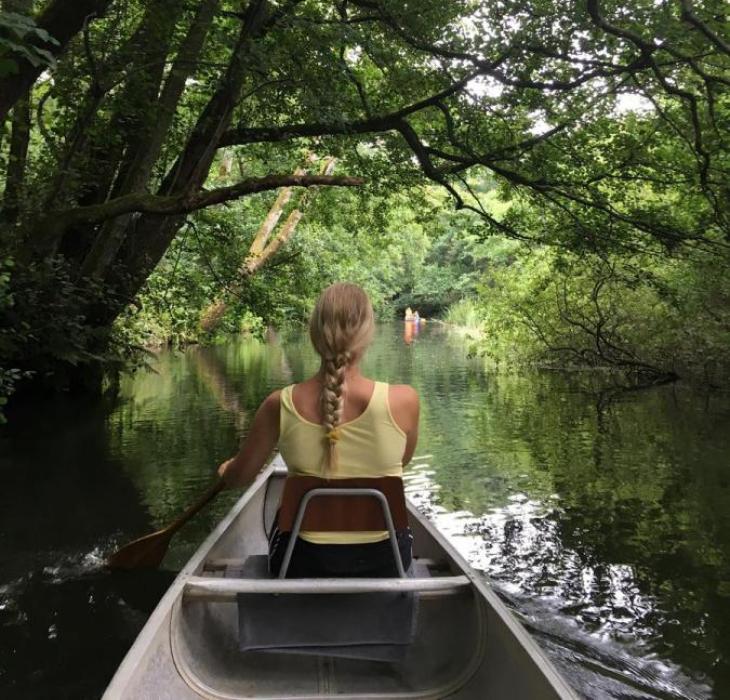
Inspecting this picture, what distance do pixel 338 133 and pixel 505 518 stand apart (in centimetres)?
458

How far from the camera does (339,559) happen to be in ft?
8.21

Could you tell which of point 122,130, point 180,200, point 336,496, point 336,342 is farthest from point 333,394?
point 122,130

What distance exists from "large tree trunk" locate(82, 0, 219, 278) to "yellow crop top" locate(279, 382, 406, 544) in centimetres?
630

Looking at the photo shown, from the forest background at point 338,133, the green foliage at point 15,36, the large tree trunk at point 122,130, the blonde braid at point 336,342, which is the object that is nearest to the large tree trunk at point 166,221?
the forest background at point 338,133

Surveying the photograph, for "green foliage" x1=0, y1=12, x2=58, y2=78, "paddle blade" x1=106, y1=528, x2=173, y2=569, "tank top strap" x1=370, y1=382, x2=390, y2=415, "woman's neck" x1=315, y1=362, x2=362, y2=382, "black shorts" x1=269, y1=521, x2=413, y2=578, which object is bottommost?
"paddle blade" x1=106, y1=528, x2=173, y2=569

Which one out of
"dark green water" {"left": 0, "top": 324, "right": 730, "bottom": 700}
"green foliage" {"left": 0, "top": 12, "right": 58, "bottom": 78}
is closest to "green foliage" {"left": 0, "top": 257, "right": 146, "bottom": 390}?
"dark green water" {"left": 0, "top": 324, "right": 730, "bottom": 700}

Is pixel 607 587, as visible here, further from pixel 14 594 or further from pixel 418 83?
pixel 418 83

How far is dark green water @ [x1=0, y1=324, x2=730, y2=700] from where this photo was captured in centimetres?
354

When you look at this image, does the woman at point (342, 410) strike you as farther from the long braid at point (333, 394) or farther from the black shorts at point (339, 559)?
the black shorts at point (339, 559)

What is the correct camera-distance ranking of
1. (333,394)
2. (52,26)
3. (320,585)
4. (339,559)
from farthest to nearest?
1. (52,26)
2. (339,559)
3. (320,585)
4. (333,394)

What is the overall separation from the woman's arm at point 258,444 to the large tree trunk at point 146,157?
19.9 ft

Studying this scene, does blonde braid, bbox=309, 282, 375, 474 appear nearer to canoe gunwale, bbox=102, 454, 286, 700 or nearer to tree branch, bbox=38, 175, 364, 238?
canoe gunwale, bbox=102, 454, 286, 700

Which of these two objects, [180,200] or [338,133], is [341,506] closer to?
[180,200]

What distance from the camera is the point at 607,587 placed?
4.38 m
